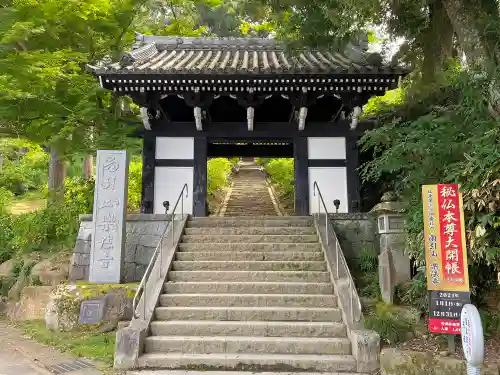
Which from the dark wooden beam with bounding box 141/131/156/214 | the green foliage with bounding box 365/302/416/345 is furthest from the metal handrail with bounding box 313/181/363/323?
the dark wooden beam with bounding box 141/131/156/214

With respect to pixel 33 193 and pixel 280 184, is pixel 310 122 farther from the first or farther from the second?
pixel 33 193

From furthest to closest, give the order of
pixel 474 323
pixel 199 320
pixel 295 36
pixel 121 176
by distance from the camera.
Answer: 1. pixel 295 36
2. pixel 121 176
3. pixel 199 320
4. pixel 474 323

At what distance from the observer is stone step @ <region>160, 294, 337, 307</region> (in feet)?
19.4

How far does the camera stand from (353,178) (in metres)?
9.34

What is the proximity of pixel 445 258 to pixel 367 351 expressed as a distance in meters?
1.57

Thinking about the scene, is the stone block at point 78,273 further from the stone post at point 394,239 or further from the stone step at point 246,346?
the stone post at point 394,239

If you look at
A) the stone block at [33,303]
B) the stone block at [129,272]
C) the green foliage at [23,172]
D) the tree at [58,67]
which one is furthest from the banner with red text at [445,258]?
the green foliage at [23,172]

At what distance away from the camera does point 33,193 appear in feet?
66.8

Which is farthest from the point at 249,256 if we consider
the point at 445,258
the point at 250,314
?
the point at 445,258

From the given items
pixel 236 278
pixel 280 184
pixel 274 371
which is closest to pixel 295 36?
pixel 236 278

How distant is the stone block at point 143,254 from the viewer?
8055 mm

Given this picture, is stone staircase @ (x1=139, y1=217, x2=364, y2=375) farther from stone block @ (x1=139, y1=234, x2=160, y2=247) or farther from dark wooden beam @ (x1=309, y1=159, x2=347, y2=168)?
dark wooden beam @ (x1=309, y1=159, x2=347, y2=168)

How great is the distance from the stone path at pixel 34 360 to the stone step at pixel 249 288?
1.72 metres

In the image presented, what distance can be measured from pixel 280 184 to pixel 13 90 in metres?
11.9
